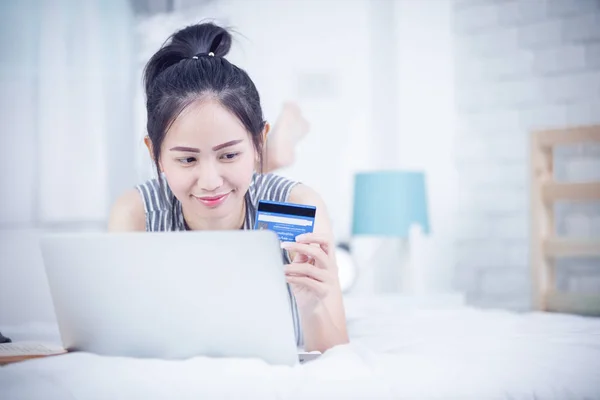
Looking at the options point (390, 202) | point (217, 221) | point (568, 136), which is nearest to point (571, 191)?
point (568, 136)

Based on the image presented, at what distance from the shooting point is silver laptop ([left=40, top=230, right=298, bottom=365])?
85 cm

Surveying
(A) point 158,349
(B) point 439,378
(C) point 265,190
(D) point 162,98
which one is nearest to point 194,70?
(D) point 162,98

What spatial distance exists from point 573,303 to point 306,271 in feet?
4.42

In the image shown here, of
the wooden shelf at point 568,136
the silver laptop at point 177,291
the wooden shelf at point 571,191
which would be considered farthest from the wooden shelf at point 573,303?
the silver laptop at point 177,291

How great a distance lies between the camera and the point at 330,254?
110 cm

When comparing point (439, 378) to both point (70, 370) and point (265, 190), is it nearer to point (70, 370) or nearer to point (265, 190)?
point (70, 370)

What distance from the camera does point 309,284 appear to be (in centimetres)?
108

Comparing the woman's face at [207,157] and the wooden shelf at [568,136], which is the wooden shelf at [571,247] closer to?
the wooden shelf at [568,136]

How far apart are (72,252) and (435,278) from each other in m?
2.12

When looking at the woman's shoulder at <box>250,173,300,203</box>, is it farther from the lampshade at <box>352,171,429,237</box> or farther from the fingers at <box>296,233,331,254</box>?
the lampshade at <box>352,171,429,237</box>

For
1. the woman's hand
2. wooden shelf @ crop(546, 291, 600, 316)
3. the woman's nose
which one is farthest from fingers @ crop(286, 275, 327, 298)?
wooden shelf @ crop(546, 291, 600, 316)

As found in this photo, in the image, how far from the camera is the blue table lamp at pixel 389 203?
262cm

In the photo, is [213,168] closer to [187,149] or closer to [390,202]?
[187,149]

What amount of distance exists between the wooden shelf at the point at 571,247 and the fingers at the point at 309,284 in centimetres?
129
